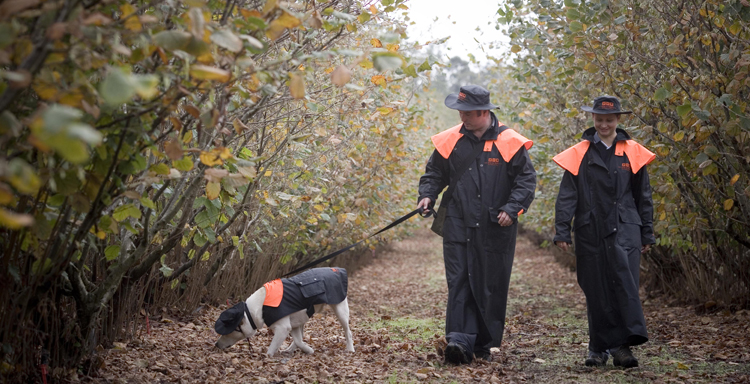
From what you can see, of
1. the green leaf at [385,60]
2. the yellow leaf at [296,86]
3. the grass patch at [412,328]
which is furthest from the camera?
the grass patch at [412,328]

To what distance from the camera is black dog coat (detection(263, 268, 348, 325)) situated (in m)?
4.68

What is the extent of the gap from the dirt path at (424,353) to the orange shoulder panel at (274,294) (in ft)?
1.43

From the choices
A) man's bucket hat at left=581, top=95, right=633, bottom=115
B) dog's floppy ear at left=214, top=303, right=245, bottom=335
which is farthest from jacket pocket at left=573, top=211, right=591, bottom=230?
dog's floppy ear at left=214, top=303, right=245, bottom=335

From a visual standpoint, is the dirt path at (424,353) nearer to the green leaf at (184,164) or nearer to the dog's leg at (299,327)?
the dog's leg at (299,327)

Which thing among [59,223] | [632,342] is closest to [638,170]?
[632,342]

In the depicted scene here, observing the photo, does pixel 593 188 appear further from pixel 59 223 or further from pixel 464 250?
pixel 59 223

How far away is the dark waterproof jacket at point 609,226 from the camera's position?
4441 mm

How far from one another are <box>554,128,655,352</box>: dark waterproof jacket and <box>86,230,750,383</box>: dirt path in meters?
0.36

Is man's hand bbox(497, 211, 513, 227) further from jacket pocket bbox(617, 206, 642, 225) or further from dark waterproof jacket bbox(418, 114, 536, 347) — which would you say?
jacket pocket bbox(617, 206, 642, 225)

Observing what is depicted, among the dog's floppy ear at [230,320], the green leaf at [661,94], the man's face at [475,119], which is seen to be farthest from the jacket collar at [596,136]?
the dog's floppy ear at [230,320]

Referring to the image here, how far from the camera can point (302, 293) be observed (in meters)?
4.82

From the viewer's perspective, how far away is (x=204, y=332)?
18.4 feet

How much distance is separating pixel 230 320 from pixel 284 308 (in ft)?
1.39

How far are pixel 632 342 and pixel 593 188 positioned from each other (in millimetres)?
1130
